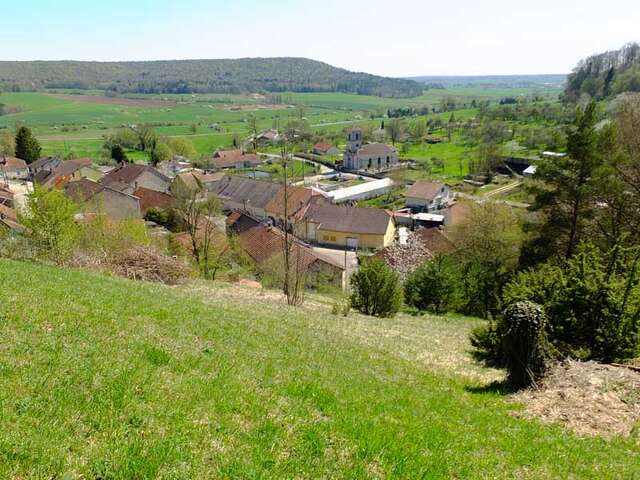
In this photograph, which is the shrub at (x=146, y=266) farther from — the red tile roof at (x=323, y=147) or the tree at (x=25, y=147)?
the red tile roof at (x=323, y=147)

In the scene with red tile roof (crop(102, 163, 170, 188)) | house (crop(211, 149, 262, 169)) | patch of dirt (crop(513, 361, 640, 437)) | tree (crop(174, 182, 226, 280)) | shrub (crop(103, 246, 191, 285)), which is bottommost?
house (crop(211, 149, 262, 169))

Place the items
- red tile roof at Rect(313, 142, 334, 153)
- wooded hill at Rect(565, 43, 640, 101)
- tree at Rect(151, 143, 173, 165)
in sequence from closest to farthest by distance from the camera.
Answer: tree at Rect(151, 143, 173, 165), red tile roof at Rect(313, 142, 334, 153), wooded hill at Rect(565, 43, 640, 101)

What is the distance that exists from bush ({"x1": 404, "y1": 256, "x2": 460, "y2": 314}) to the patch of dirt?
64.7ft

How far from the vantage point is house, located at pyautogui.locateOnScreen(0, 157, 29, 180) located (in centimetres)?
8038

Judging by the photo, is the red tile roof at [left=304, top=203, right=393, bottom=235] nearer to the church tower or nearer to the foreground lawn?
the foreground lawn

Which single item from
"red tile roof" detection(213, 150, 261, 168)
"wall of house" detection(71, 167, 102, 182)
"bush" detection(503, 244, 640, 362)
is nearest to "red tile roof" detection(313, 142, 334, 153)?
"red tile roof" detection(213, 150, 261, 168)

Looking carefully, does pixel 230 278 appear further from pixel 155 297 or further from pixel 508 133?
pixel 508 133

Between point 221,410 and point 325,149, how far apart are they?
12542 centimetres

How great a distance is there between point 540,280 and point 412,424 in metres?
11.0

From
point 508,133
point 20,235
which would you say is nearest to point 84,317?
point 20,235

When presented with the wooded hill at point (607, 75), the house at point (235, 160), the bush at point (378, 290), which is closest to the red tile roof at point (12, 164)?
the house at point (235, 160)

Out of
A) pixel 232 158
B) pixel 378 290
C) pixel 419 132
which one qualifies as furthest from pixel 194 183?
pixel 419 132

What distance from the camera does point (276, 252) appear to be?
40.2 m

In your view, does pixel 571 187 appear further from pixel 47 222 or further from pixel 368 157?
pixel 368 157
